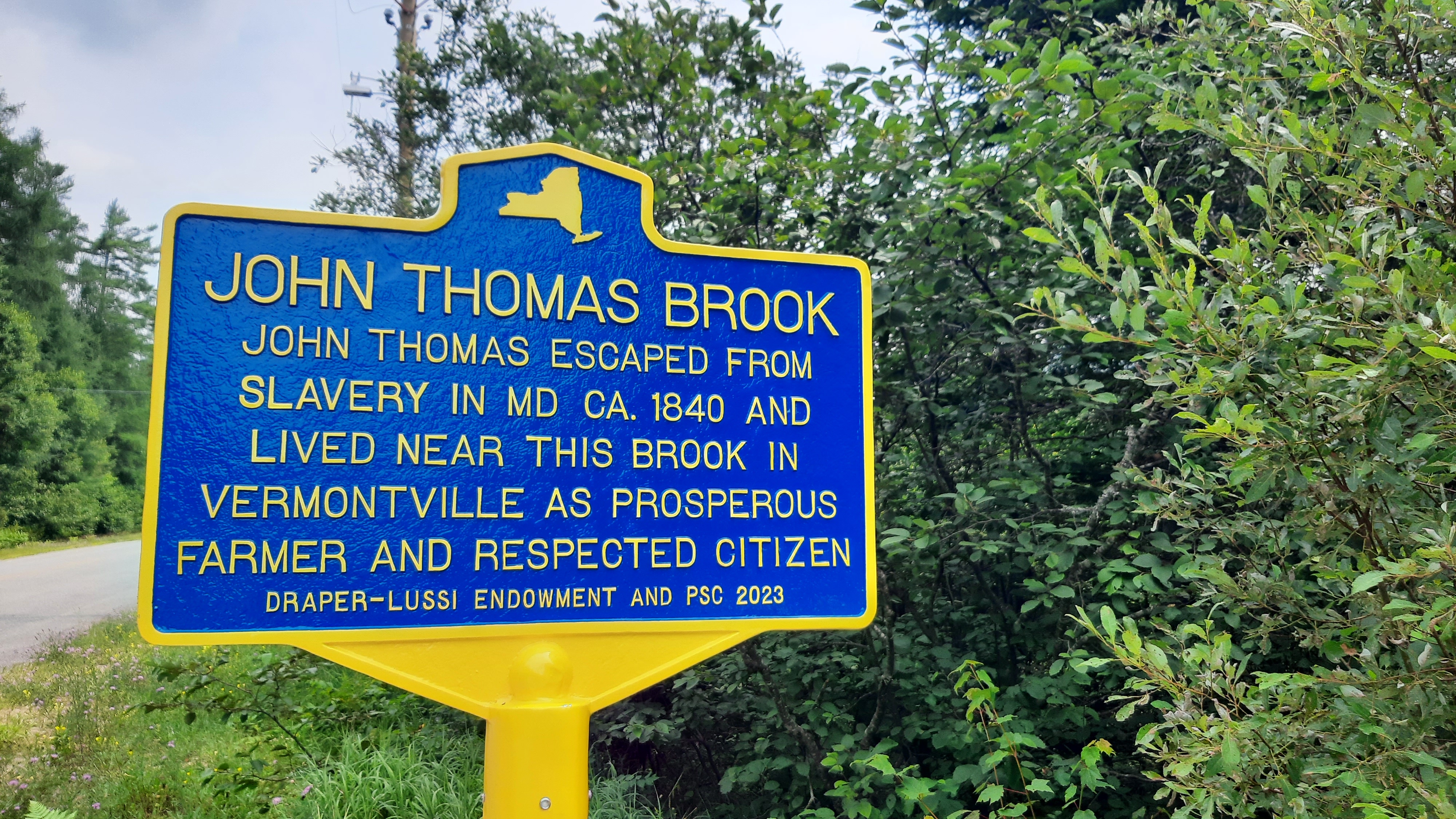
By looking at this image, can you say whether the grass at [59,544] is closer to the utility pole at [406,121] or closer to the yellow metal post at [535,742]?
the utility pole at [406,121]

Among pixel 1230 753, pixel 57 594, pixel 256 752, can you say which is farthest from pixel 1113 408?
pixel 57 594

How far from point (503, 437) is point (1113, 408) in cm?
210

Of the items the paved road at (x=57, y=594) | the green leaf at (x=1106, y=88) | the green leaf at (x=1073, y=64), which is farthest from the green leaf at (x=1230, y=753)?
the paved road at (x=57, y=594)

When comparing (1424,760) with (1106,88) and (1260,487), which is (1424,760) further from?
(1106,88)

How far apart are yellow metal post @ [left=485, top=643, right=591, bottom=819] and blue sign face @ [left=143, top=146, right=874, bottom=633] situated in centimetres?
11

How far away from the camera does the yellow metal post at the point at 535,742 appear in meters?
1.76

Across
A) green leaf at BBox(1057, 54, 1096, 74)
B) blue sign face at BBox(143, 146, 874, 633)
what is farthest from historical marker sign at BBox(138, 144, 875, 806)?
green leaf at BBox(1057, 54, 1096, 74)

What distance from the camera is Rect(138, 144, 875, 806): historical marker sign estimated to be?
1.70 metres

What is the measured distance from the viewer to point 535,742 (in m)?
1.77

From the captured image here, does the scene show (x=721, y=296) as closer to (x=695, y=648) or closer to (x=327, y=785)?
(x=695, y=648)

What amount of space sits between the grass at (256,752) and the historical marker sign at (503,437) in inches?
76.8

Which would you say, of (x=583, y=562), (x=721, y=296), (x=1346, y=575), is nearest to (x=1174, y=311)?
(x=1346, y=575)

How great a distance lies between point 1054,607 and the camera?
2680 mm

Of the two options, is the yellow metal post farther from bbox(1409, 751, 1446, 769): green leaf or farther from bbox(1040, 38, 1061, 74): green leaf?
bbox(1040, 38, 1061, 74): green leaf
